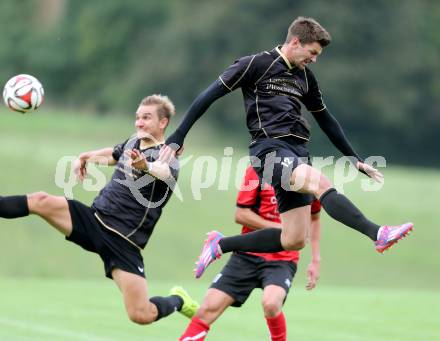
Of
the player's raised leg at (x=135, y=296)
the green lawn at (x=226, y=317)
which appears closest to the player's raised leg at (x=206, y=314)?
the player's raised leg at (x=135, y=296)

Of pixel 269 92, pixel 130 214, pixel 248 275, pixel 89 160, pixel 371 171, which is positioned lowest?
pixel 248 275

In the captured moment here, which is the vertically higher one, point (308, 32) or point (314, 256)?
point (308, 32)

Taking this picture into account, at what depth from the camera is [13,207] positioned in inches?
317

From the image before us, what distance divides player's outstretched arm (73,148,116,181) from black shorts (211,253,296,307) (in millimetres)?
1401

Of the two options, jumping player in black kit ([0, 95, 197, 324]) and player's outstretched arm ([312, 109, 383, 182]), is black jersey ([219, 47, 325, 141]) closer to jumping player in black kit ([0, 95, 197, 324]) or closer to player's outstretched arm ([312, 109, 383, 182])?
player's outstretched arm ([312, 109, 383, 182])

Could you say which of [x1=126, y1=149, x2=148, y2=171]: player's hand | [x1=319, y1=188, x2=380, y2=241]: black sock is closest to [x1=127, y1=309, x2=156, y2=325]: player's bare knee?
[x1=126, y1=149, x2=148, y2=171]: player's hand

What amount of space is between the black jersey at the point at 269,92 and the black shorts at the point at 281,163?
83mm

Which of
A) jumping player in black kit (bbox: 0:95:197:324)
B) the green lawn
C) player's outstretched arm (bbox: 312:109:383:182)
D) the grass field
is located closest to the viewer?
jumping player in black kit (bbox: 0:95:197:324)

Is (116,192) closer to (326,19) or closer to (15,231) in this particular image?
(15,231)

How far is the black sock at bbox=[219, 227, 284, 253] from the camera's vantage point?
28.7 ft

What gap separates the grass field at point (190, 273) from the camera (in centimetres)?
1209

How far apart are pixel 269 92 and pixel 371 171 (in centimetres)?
108

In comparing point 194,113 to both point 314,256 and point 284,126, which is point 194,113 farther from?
point 314,256

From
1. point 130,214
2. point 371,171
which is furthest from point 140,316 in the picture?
point 371,171
